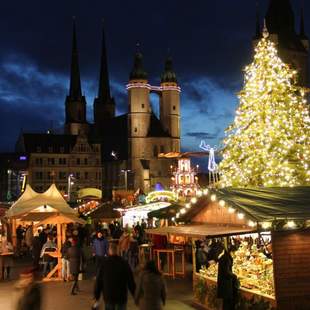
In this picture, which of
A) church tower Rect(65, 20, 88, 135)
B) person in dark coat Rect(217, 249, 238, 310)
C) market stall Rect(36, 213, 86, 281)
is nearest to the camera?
person in dark coat Rect(217, 249, 238, 310)

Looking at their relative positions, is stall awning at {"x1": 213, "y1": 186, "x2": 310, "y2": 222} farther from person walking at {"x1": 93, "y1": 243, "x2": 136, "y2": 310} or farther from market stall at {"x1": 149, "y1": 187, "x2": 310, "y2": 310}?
person walking at {"x1": 93, "y1": 243, "x2": 136, "y2": 310}

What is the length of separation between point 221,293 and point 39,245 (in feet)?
38.6

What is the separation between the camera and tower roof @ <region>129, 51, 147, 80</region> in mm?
100562

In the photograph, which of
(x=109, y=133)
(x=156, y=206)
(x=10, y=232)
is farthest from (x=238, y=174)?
(x=109, y=133)

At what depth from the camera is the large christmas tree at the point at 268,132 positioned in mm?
18172

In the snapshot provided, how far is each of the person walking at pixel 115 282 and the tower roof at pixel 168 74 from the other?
95.9 meters

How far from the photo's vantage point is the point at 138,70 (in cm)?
10088

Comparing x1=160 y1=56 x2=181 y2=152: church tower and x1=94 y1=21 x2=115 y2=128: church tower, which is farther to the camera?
x1=94 y1=21 x2=115 y2=128: church tower

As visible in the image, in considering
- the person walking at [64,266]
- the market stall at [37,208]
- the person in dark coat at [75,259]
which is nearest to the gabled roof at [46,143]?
the market stall at [37,208]

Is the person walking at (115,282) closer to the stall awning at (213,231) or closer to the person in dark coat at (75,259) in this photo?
the stall awning at (213,231)

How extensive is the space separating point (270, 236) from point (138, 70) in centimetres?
9016

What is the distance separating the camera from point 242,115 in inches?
758

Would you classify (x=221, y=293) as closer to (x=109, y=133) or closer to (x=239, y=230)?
(x=239, y=230)

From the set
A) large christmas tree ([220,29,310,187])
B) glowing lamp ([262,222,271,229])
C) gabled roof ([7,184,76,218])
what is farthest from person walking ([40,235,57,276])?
glowing lamp ([262,222,271,229])
